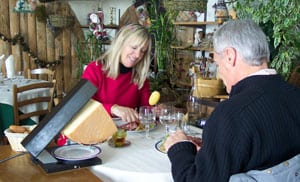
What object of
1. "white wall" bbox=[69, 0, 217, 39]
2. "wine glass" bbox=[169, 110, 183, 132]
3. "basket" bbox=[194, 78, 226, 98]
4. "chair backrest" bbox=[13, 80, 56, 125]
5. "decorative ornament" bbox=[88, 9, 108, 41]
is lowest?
"chair backrest" bbox=[13, 80, 56, 125]

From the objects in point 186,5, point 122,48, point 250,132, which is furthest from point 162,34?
point 250,132

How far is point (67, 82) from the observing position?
5227 millimetres

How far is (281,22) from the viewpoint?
6.55 feet

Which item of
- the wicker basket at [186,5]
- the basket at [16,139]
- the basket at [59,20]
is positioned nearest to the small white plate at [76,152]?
the basket at [16,139]

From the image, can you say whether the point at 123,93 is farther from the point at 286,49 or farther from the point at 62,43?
the point at 62,43

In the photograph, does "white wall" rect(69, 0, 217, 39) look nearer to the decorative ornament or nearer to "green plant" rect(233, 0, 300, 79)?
the decorative ornament

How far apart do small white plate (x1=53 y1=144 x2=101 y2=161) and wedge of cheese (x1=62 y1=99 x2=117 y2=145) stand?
0.08m

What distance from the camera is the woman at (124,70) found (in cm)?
200

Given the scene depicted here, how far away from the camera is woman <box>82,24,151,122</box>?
6.57 feet

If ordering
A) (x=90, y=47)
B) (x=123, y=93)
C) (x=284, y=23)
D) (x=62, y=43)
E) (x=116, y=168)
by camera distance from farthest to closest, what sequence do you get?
(x=62, y=43) < (x=90, y=47) < (x=123, y=93) < (x=284, y=23) < (x=116, y=168)

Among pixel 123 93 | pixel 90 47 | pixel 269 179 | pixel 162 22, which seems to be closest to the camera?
pixel 269 179

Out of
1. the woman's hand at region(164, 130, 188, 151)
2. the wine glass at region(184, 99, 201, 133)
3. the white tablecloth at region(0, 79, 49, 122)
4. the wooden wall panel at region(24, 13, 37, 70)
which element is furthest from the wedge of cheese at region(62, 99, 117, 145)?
the wooden wall panel at region(24, 13, 37, 70)

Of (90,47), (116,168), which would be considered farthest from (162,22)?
(116,168)

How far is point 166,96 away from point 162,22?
70cm
